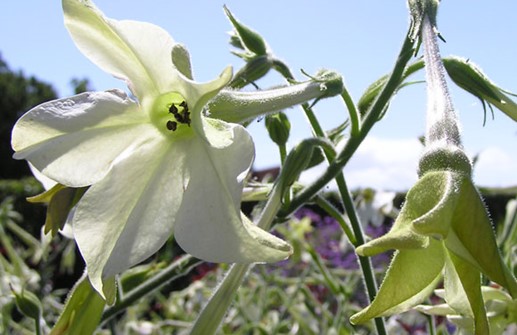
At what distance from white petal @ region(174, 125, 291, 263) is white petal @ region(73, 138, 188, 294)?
0.04 meters

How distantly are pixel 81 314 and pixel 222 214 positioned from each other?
273 millimetres

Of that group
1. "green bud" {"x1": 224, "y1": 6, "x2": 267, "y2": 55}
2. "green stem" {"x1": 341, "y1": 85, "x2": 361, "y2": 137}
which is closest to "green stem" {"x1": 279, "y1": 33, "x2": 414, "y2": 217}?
"green stem" {"x1": 341, "y1": 85, "x2": 361, "y2": 137}

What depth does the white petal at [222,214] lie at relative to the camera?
636mm

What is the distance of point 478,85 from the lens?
0.83 meters

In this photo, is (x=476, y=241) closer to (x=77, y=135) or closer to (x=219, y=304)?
(x=219, y=304)

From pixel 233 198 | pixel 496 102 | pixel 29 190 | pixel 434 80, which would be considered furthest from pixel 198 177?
pixel 29 190

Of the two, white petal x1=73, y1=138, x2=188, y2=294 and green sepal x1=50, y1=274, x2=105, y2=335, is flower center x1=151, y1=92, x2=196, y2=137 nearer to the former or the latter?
white petal x1=73, y1=138, x2=188, y2=294

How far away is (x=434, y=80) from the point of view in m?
0.72

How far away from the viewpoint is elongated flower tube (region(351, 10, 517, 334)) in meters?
0.53

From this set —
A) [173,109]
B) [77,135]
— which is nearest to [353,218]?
[173,109]

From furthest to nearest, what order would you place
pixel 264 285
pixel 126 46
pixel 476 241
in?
pixel 264 285
pixel 126 46
pixel 476 241

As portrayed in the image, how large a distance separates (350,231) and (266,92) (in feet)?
1.41

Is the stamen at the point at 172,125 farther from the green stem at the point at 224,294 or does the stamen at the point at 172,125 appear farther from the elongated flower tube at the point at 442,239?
the elongated flower tube at the point at 442,239

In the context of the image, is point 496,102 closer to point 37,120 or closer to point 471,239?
point 471,239
